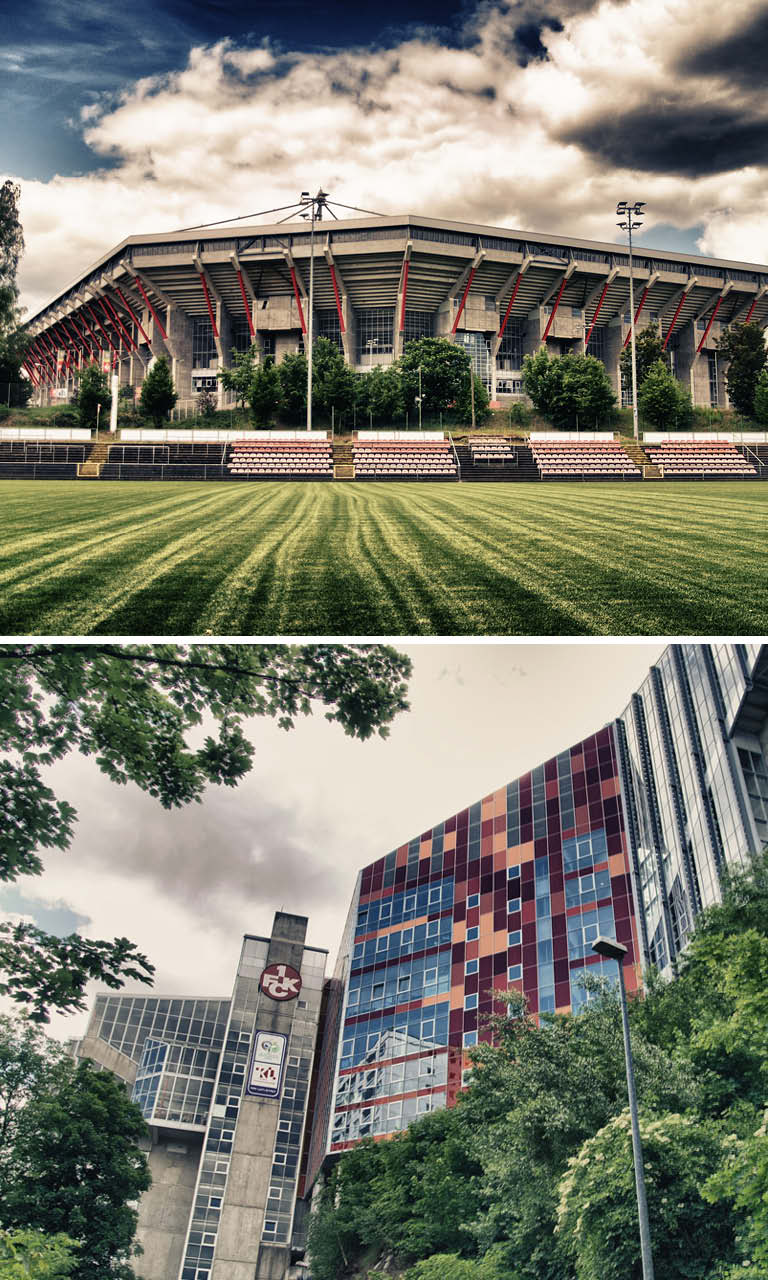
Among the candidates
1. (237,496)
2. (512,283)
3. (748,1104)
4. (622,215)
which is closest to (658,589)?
(748,1104)

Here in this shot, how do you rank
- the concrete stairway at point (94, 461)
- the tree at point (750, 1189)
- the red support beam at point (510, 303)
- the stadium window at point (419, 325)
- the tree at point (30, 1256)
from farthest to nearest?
1. the stadium window at point (419, 325)
2. the red support beam at point (510, 303)
3. the concrete stairway at point (94, 461)
4. the tree at point (30, 1256)
5. the tree at point (750, 1189)

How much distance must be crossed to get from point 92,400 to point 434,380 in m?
24.3

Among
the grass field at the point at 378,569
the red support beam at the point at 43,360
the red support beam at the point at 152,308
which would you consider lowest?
the grass field at the point at 378,569

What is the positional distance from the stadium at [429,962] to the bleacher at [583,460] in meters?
10.4

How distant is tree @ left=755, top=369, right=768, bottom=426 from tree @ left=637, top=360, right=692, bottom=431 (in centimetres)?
532

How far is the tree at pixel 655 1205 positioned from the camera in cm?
1523

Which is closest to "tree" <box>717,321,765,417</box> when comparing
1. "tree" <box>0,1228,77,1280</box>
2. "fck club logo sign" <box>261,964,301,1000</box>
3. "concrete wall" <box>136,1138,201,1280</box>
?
"fck club logo sign" <box>261,964,301,1000</box>

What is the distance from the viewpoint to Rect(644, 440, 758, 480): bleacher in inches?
2088

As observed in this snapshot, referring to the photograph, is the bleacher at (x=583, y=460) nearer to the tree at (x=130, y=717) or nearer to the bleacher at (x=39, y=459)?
the bleacher at (x=39, y=459)

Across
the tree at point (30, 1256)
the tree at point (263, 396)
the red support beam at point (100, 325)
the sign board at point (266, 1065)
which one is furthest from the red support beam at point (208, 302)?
the tree at point (30, 1256)

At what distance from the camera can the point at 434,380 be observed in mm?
74062

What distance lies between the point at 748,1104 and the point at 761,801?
23.2m

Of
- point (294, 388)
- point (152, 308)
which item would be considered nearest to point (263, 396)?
point (294, 388)

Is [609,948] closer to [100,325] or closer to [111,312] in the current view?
[111,312]
